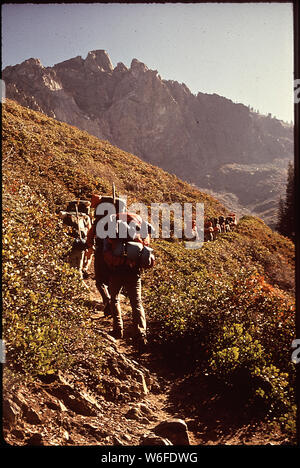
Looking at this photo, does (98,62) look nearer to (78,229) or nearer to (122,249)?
(78,229)

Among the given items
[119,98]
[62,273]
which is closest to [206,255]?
[62,273]

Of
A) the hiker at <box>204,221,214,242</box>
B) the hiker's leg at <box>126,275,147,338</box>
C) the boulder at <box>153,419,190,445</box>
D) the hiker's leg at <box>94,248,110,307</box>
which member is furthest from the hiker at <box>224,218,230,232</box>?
the boulder at <box>153,419,190,445</box>

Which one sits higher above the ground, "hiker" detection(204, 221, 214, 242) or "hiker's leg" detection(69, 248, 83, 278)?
"hiker" detection(204, 221, 214, 242)

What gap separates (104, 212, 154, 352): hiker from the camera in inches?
208

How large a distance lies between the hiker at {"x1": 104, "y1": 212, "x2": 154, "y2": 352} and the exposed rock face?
96.0 m

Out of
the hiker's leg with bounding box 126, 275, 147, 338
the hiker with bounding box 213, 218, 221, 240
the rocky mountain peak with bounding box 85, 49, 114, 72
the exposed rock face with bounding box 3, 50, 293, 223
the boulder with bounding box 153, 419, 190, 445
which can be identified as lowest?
the boulder with bounding box 153, 419, 190, 445

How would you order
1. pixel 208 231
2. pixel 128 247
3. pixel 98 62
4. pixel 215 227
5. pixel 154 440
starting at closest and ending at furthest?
pixel 154 440, pixel 128 247, pixel 208 231, pixel 215 227, pixel 98 62

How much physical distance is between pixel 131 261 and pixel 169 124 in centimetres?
13797

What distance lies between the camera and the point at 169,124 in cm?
13438

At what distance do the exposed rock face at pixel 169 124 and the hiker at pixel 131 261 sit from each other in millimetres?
95958

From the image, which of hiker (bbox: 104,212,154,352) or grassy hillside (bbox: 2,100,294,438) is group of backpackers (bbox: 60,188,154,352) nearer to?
hiker (bbox: 104,212,154,352)

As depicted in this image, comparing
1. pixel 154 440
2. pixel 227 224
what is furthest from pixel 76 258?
pixel 227 224

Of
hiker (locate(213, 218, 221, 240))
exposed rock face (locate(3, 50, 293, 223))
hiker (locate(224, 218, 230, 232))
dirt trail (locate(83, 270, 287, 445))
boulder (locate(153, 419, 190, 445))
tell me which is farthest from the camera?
exposed rock face (locate(3, 50, 293, 223))

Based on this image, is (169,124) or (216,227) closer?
(216,227)
